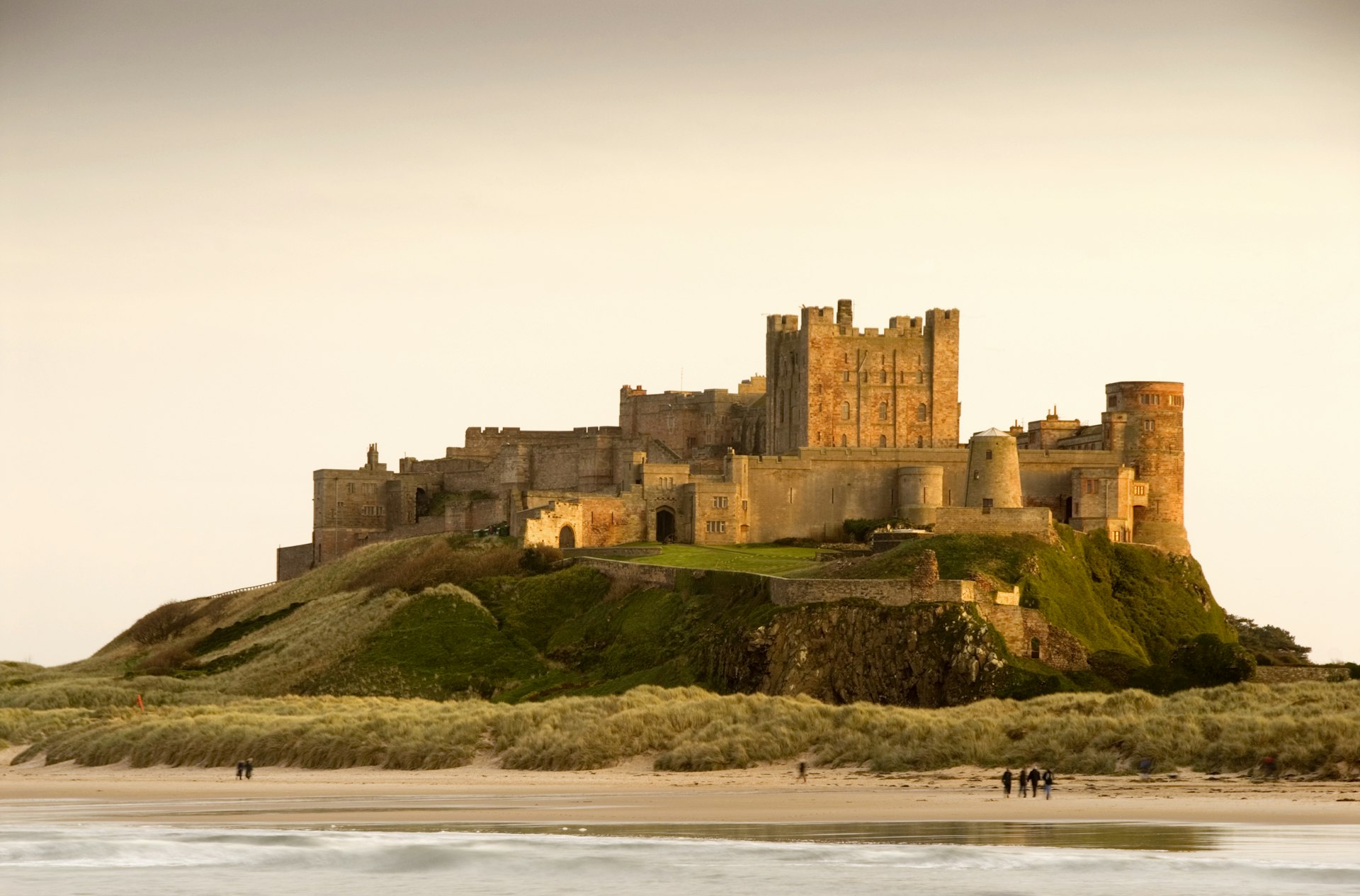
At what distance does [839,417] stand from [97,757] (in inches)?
1655

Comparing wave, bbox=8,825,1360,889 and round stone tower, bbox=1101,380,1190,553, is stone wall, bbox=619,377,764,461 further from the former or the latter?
wave, bbox=8,825,1360,889

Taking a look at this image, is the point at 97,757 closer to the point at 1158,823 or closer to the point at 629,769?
the point at 629,769

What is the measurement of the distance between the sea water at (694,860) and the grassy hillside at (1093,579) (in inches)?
1180

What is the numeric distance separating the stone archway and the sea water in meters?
48.7

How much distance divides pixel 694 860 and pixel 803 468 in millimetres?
52356

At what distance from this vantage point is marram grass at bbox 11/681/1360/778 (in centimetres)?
4688

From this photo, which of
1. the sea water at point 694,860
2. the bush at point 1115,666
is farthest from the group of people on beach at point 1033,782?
the bush at point 1115,666

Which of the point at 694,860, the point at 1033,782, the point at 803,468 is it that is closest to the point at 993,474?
the point at 803,468

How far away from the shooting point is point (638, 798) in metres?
45.0

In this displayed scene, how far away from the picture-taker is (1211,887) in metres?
31.1

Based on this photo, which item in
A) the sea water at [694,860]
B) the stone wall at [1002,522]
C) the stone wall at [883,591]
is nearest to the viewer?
the sea water at [694,860]

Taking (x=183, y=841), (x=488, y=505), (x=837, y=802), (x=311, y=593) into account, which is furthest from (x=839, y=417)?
(x=183, y=841)

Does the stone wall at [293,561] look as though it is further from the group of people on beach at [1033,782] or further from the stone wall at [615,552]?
the group of people on beach at [1033,782]

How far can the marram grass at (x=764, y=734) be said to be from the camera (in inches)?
1845
